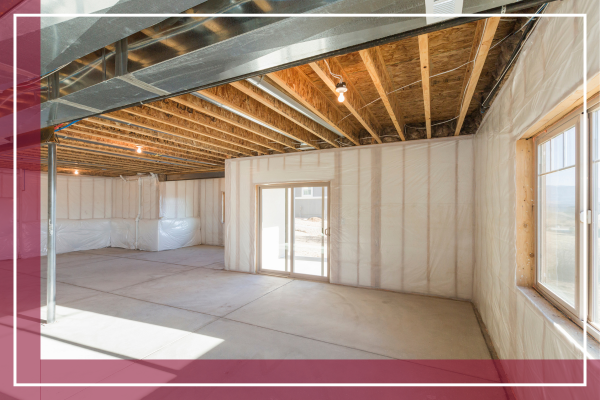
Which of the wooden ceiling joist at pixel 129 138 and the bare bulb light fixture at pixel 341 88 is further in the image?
the wooden ceiling joist at pixel 129 138

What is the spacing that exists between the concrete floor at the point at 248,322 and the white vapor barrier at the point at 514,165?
0.64m

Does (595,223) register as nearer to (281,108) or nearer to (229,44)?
(229,44)

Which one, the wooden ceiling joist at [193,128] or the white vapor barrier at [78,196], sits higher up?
the wooden ceiling joist at [193,128]

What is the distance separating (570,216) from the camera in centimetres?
158

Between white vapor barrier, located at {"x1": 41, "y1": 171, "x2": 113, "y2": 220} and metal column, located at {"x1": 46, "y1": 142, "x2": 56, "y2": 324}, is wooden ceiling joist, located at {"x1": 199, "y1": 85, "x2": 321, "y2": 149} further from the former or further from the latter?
white vapor barrier, located at {"x1": 41, "y1": 171, "x2": 113, "y2": 220}

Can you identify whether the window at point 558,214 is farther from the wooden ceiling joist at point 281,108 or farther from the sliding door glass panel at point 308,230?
the sliding door glass panel at point 308,230

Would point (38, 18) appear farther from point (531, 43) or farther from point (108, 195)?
point (108, 195)

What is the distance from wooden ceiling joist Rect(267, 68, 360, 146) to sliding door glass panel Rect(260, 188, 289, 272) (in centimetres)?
247

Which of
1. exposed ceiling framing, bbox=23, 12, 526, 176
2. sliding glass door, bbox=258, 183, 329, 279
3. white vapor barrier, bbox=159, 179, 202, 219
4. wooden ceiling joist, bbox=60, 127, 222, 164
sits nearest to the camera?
exposed ceiling framing, bbox=23, 12, 526, 176

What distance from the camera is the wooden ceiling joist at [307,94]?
238 centimetres

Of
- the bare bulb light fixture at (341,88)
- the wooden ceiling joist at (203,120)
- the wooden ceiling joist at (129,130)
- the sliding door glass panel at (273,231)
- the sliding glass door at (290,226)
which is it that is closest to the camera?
the bare bulb light fixture at (341,88)

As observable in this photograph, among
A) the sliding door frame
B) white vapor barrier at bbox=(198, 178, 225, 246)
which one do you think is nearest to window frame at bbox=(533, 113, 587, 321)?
the sliding door frame

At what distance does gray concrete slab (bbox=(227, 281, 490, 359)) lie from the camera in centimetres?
286

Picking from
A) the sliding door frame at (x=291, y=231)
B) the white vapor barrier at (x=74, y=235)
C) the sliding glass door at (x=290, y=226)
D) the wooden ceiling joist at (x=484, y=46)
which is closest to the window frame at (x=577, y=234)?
the wooden ceiling joist at (x=484, y=46)
